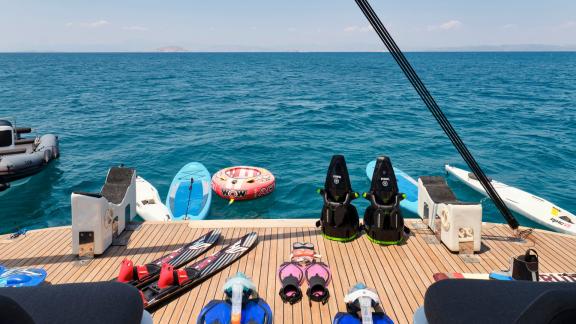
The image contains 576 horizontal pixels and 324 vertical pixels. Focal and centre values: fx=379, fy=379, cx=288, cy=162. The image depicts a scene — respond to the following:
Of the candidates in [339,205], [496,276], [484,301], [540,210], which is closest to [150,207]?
[339,205]

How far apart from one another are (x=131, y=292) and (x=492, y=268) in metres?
7.82

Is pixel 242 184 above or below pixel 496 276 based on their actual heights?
below

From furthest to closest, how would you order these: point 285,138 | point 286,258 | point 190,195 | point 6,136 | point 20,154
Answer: point 285,138 < point 6,136 < point 20,154 < point 190,195 < point 286,258

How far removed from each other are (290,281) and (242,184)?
1000cm

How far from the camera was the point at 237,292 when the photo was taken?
613 cm

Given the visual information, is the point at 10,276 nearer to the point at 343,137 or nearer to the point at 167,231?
the point at 167,231

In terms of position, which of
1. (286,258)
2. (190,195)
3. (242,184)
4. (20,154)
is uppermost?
(20,154)

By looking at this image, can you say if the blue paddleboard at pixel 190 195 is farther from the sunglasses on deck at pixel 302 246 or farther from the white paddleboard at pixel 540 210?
the white paddleboard at pixel 540 210

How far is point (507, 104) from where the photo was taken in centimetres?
4628

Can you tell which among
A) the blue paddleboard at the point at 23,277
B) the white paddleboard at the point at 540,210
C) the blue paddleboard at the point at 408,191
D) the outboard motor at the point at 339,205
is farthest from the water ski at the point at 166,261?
the white paddleboard at the point at 540,210

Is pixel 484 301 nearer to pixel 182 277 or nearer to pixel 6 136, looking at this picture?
pixel 182 277

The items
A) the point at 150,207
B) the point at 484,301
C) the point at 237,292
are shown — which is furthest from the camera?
the point at 150,207

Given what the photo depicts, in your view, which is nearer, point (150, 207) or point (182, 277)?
point (182, 277)

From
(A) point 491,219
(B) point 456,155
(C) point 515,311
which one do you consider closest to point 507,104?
(B) point 456,155
